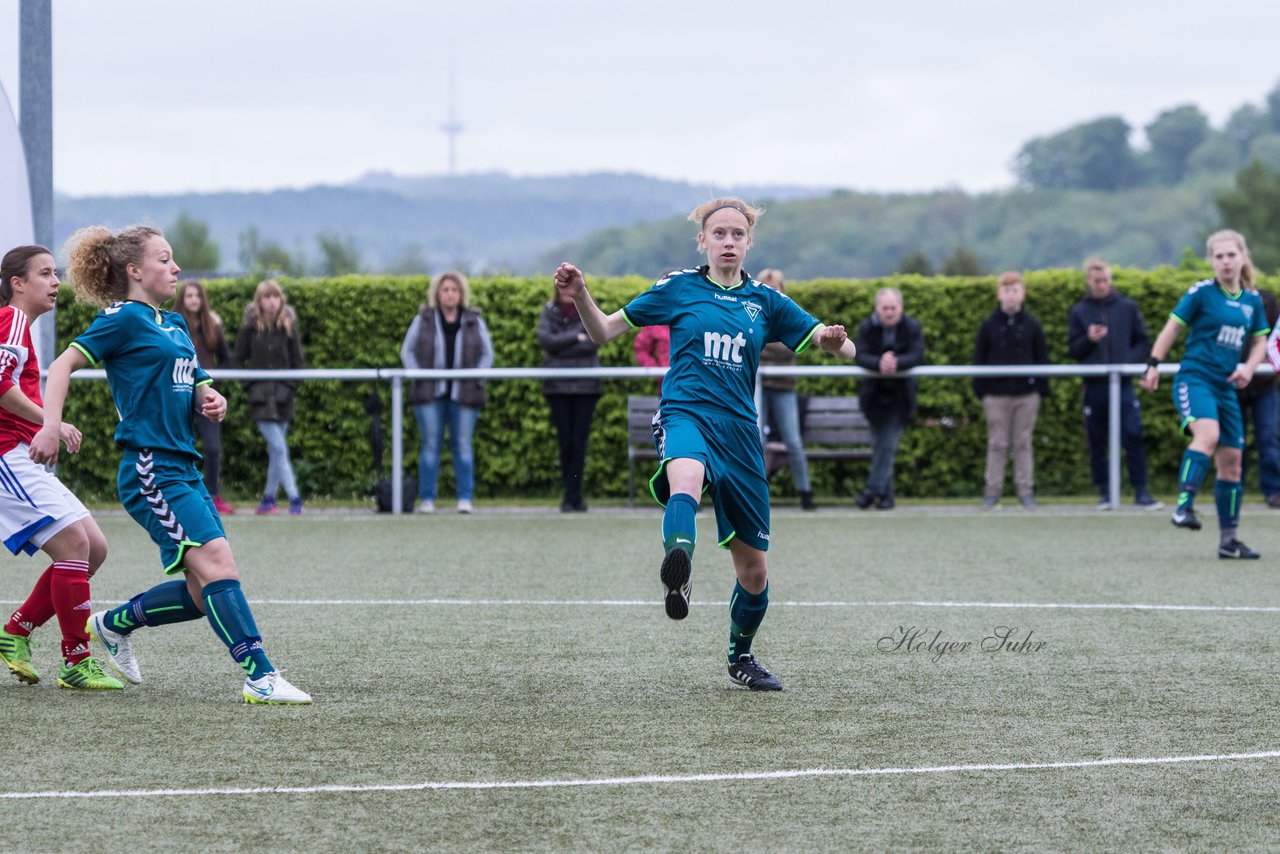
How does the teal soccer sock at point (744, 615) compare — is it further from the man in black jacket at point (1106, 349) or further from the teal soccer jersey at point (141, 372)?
the man in black jacket at point (1106, 349)

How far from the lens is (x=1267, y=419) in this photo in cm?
1490

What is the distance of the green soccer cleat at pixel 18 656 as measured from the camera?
6621 millimetres

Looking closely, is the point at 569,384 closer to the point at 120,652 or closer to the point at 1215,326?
the point at 1215,326

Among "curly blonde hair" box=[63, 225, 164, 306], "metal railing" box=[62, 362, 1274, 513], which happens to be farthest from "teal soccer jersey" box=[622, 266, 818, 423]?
"metal railing" box=[62, 362, 1274, 513]

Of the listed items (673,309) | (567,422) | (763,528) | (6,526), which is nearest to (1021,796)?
(763,528)

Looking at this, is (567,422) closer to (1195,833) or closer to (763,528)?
(763,528)

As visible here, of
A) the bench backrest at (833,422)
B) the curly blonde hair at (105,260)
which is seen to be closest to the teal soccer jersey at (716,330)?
the curly blonde hair at (105,260)

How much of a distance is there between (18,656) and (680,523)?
8.53ft

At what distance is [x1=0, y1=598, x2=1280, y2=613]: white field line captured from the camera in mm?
8719

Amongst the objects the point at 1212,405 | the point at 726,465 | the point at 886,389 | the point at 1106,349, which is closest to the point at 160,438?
the point at 726,465

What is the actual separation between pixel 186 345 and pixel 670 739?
2234 mm

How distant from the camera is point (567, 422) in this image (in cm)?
1473

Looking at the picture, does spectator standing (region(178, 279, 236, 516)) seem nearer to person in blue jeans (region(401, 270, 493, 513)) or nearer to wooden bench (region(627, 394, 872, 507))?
person in blue jeans (region(401, 270, 493, 513))

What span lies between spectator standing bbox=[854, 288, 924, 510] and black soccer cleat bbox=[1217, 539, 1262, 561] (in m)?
4.30
